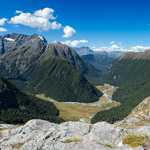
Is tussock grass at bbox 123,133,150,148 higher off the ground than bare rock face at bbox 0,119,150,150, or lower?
higher

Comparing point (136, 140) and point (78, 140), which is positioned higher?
point (136, 140)

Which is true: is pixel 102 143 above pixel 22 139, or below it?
above

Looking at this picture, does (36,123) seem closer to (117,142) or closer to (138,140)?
(117,142)

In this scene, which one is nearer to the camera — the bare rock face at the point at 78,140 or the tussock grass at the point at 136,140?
the tussock grass at the point at 136,140

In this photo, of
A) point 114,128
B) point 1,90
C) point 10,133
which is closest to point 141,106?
point 114,128

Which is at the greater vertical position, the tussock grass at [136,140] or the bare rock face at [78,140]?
the tussock grass at [136,140]

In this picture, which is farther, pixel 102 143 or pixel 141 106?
pixel 141 106

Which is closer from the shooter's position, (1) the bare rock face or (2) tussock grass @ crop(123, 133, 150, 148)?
(2) tussock grass @ crop(123, 133, 150, 148)

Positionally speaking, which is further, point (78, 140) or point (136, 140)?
point (78, 140)

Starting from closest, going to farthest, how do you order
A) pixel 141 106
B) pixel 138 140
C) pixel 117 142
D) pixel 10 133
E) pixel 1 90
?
pixel 138 140 → pixel 117 142 → pixel 10 133 → pixel 141 106 → pixel 1 90

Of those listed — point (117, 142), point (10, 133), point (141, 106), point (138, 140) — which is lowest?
point (141, 106)

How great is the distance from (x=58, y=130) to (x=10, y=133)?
2303 centimetres

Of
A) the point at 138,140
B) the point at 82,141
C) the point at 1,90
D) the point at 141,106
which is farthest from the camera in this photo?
the point at 1,90

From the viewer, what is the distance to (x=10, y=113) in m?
174
